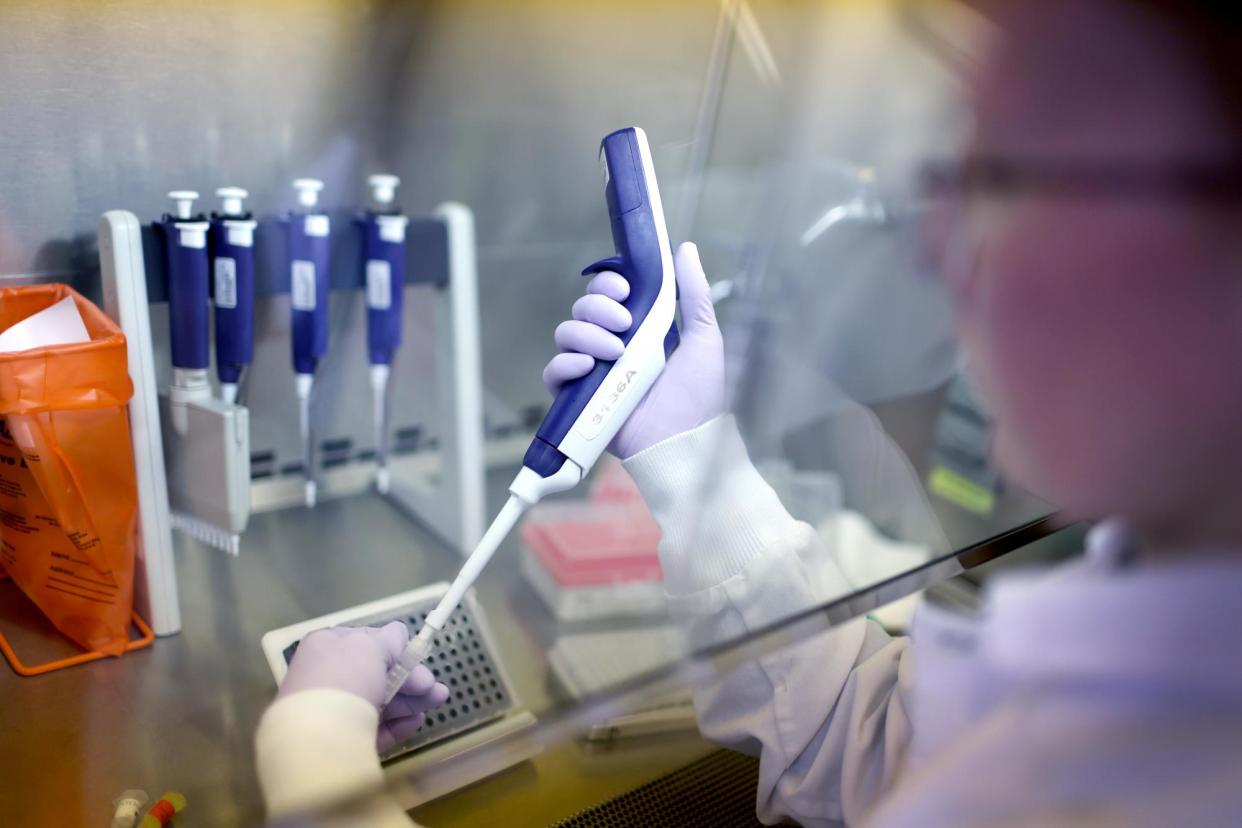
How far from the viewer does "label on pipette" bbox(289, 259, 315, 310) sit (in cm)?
101

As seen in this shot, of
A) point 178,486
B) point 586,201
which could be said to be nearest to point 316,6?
point 586,201

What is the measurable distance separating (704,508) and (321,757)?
37 centimetres

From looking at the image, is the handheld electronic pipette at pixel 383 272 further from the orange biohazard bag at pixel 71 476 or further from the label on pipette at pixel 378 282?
the orange biohazard bag at pixel 71 476

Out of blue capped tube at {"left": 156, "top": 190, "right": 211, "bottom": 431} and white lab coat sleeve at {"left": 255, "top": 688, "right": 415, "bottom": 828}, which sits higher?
blue capped tube at {"left": 156, "top": 190, "right": 211, "bottom": 431}

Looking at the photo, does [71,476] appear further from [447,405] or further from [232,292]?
[447,405]

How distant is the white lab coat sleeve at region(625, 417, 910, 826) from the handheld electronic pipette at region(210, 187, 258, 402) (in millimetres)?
453

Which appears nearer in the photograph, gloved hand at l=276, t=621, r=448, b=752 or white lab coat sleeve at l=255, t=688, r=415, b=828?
white lab coat sleeve at l=255, t=688, r=415, b=828

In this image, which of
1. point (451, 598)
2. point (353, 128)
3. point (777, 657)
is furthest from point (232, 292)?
point (777, 657)

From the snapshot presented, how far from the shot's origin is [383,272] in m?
1.08

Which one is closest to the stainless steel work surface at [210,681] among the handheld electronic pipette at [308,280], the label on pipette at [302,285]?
the handheld electronic pipette at [308,280]

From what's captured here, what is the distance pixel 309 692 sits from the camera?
1.87 ft

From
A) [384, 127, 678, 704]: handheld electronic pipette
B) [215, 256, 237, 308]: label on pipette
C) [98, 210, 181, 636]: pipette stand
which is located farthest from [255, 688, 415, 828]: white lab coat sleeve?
[215, 256, 237, 308]: label on pipette

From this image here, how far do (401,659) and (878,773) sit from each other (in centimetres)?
36

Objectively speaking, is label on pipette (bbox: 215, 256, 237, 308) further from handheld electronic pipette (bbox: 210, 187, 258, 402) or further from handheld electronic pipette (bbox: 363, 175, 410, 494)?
handheld electronic pipette (bbox: 363, 175, 410, 494)
